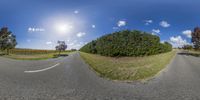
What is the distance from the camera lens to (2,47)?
4775 cm

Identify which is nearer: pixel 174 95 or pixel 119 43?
pixel 174 95

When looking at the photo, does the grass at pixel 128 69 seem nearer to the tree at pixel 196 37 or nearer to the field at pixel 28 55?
the field at pixel 28 55

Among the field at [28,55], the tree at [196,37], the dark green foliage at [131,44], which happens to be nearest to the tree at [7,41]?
the field at [28,55]

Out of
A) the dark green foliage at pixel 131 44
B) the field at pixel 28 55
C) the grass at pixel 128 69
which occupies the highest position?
the dark green foliage at pixel 131 44

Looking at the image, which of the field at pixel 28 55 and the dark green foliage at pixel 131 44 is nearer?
the dark green foliage at pixel 131 44

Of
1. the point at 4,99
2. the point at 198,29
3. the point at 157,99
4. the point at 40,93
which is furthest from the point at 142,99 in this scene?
the point at 198,29

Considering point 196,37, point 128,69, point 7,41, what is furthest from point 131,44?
point 7,41

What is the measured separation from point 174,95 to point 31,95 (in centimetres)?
370

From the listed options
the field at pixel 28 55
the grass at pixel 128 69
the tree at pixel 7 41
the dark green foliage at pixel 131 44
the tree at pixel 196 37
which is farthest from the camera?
the tree at pixel 7 41

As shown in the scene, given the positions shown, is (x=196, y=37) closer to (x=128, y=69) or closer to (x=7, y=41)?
(x=128, y=69)

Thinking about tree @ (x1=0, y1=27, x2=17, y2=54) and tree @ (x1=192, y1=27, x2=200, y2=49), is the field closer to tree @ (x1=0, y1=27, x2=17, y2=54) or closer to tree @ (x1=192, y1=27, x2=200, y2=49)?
tree @ (x1=0, y1=27, x2=17, y2=54)

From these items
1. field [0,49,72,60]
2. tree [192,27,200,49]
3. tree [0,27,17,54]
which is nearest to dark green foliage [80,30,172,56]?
field [0,49,72,60]

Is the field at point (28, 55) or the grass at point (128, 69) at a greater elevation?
the field at point (28, 55)

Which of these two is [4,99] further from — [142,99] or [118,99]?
[142,99]
